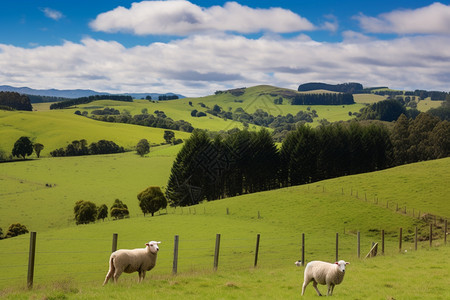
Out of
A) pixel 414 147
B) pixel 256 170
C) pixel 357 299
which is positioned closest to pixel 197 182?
pixel 256 170

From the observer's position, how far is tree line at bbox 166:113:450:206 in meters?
90.6

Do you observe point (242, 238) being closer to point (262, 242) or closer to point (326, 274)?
point (262, 242)

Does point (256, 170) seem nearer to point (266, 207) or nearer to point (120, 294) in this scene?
point (266, 207)

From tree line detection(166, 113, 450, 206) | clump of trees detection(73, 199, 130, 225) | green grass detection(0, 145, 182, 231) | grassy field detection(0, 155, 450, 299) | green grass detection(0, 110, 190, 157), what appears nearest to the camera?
grassy field detection(0, 155, 450, 299)

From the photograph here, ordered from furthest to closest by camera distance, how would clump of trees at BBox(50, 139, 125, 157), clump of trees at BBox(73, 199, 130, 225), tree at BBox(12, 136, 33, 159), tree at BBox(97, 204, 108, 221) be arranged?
clump of trees at BBox(50, 139, 125, 157) → tree at BBox(12, 136, 33, 159) → tree at BBox(97, 204, 108, 221) → clump of trees at BBox(73, 199, 130, 225)

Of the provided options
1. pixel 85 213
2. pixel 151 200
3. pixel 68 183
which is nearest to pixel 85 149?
pixel 68 183

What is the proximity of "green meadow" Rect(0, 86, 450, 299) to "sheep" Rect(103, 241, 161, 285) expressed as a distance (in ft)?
1.69

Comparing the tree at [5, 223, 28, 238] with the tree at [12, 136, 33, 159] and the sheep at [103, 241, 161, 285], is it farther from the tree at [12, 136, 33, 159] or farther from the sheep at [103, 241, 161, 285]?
the tree at [12, 136, 33, 159]

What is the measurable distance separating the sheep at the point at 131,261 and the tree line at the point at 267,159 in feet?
235

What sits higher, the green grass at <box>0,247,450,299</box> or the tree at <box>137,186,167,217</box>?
the green grass at <box>0,247,450,299</box>

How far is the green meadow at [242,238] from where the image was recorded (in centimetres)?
1555

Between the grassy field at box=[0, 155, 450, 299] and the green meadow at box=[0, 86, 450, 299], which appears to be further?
the grassy field at box=[0, 155, 450, 299]

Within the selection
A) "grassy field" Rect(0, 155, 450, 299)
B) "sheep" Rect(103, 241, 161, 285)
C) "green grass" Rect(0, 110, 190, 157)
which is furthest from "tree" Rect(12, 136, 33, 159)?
"sheep" Rect(103, 241, 161, 285)

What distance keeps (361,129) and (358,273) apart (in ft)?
302
